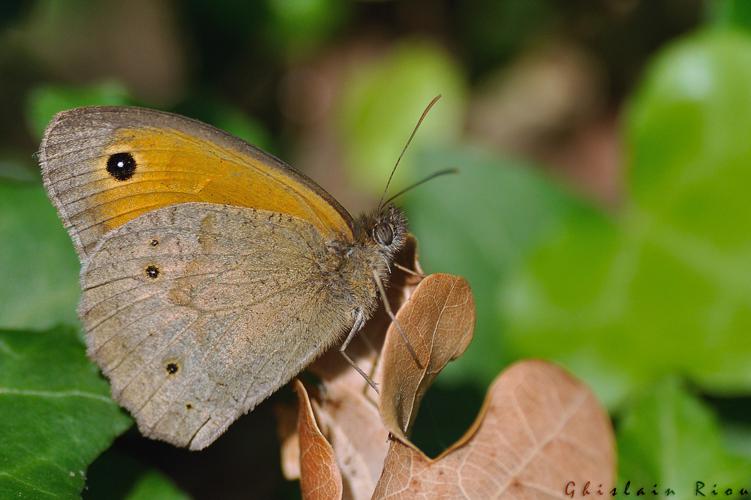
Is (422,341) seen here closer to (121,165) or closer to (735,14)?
(121,165)

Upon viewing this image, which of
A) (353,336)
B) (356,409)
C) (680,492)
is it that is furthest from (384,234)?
(680,492)

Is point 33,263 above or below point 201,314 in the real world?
below

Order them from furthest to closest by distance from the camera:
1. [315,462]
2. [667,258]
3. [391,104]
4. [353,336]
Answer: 1. [391,104]
2. [667,258]
3. [353,336]
4. [315,462]

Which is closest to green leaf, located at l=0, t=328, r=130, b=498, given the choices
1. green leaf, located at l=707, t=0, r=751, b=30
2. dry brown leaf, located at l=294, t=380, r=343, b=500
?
dry brown leaf, located at l=294, t=380, r=343, b=500

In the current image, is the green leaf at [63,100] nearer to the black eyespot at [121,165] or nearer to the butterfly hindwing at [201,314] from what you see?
the black eyespot at [121,165]

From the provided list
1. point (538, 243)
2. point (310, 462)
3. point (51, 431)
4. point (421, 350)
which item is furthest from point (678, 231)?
point (51, 431)

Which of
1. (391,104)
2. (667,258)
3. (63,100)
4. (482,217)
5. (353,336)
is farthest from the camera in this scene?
(391,104)

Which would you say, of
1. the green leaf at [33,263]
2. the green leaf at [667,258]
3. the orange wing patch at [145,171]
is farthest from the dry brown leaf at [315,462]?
the green leaf at [667,258]

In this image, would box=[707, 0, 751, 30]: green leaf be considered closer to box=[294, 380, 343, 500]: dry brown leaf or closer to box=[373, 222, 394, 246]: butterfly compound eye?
box=[373, 222, 394, 246]: butterfly compound eye
